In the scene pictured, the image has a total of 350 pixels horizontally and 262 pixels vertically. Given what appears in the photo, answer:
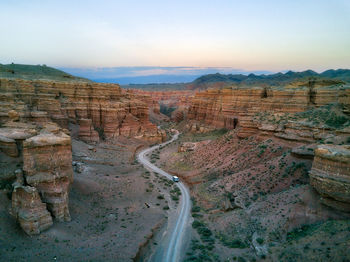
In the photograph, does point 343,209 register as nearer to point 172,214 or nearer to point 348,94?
point 172,214

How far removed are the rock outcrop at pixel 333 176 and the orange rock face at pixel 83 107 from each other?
33.9 metres

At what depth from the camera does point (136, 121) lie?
2253 inches

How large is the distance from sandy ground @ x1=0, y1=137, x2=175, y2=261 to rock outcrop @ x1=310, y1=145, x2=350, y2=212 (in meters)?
12.8

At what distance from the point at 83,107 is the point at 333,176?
43.4 m

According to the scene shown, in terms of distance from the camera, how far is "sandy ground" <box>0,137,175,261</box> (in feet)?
47.4

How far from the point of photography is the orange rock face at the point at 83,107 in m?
38.8

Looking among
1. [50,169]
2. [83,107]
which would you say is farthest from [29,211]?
[83,107]

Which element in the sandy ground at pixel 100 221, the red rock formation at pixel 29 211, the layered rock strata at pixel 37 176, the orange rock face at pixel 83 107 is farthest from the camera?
the orange rock face at pixel 83 107

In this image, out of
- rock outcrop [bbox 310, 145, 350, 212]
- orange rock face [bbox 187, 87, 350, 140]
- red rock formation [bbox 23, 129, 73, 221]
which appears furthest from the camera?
orange rock face [bbox 187, 87, 350, 140]

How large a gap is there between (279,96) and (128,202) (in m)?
29.0

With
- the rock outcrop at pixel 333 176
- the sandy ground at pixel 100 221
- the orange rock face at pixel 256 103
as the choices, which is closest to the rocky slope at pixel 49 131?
the sandy ground at pixel 100 221

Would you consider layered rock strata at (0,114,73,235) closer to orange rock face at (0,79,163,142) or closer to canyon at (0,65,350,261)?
canyon at (0,65,350,261)

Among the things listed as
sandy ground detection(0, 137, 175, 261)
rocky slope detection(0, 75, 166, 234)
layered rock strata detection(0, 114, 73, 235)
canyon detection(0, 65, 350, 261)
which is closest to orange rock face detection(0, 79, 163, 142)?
rocky slope detection(0, 75, 166, 234)

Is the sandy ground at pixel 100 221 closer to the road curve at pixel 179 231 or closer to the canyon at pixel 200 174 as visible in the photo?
the canyon at pixel 200 174
